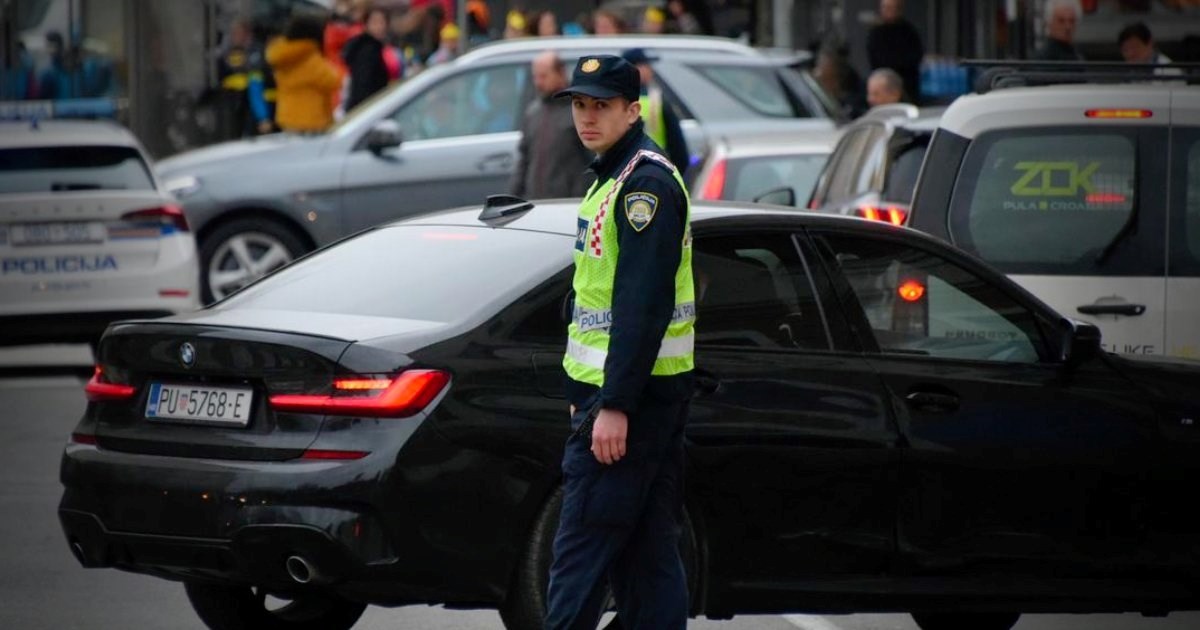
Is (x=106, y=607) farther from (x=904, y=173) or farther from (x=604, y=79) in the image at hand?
(x=904, y=173)

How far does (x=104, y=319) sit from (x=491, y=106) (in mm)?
3864

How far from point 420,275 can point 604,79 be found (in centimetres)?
154

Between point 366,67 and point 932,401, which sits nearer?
point 932,401

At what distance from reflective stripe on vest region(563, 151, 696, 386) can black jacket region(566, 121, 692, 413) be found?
0.09 ft

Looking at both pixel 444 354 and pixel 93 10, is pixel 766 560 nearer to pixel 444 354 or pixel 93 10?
pixel 444 354

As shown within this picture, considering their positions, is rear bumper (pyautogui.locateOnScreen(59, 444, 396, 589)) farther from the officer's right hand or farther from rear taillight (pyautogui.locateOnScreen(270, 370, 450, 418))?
the officer's right hand

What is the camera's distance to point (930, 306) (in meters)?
7.53

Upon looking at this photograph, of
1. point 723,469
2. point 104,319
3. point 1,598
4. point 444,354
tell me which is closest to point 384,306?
A: point 444,354

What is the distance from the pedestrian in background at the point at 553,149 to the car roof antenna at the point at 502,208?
671 cm

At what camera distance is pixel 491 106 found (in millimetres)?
17750

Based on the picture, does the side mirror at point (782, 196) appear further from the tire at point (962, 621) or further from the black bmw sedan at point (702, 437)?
the black bmw sedan at point (702, 437)

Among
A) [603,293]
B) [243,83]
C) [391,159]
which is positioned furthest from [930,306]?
[243,83]

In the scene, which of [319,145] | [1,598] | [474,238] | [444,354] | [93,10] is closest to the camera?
[444,354]

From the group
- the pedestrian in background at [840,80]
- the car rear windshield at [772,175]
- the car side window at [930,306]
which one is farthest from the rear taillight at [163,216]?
the pedestrian in background at [840,80]
